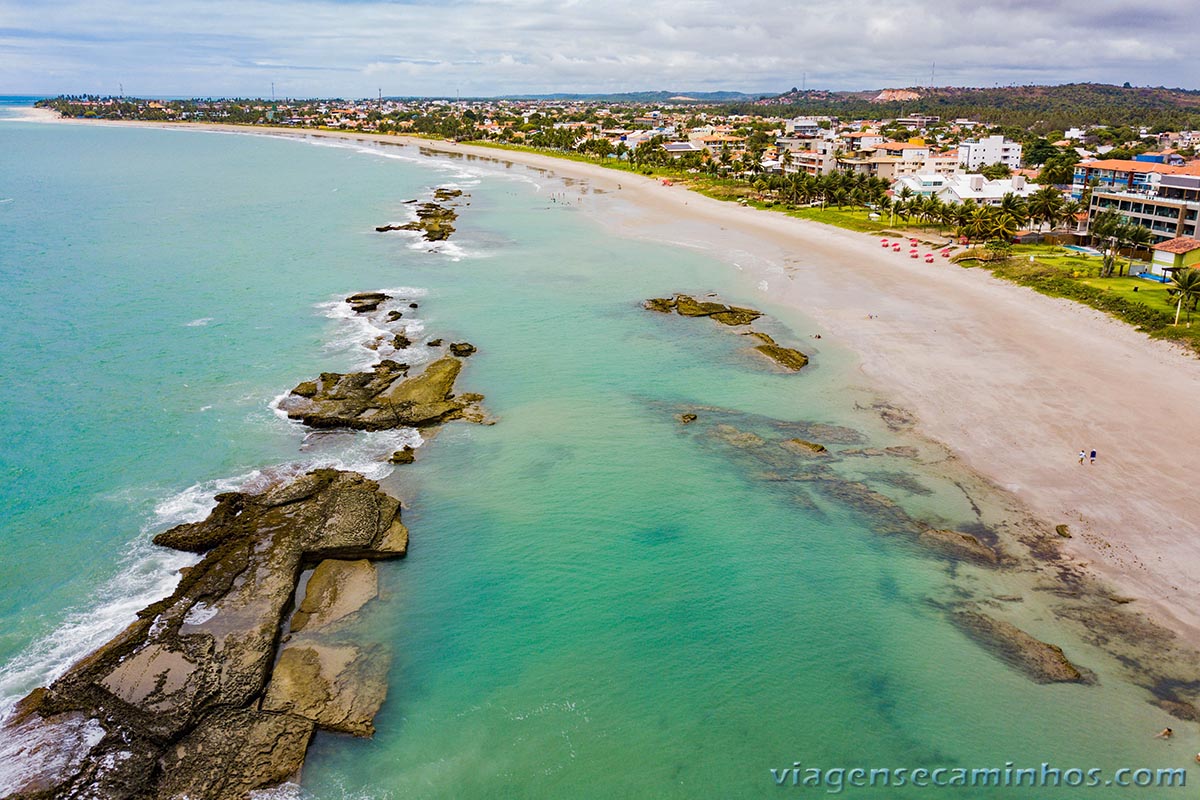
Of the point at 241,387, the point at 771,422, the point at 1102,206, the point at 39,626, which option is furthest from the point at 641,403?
the point at 1102,206

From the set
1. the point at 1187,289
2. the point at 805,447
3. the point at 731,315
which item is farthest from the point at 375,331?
the point at 1187,289

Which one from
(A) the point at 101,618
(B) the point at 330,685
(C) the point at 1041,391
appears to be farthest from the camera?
(C) the point at 1041,391

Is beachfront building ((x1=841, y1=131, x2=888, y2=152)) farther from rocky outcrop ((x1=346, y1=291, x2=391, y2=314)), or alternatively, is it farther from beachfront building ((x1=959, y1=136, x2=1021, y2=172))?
rocky outcrop ((x1=346, y1=291, x2=391, y2=314))

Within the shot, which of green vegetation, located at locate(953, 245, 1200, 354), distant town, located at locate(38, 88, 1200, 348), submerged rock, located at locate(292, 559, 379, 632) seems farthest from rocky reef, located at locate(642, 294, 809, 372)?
submerged rock, located at locate(292, 559, 379, 632)

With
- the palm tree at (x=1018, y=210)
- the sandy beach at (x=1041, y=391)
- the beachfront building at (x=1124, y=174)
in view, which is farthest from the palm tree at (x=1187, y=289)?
the palm tree at (x=1018, y=210)

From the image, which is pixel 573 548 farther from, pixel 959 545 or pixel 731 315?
pixel 731 315

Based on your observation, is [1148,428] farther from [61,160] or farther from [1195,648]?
[61,160]

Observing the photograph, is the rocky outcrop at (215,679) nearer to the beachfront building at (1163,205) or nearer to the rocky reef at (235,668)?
the rocky reef at (235,668)
